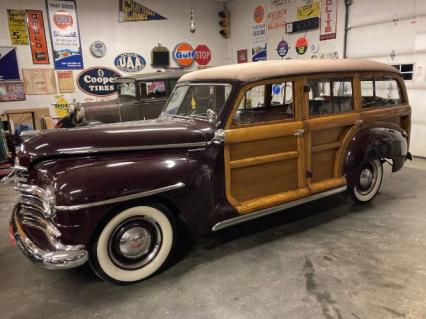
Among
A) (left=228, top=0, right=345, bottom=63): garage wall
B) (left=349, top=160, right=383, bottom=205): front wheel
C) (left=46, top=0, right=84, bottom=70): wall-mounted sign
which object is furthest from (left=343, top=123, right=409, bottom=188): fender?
(left=46, top=0, right=84, bottom=70): wall-mounted sign

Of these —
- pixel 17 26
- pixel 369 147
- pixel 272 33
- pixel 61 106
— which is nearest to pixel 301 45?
pixel 272 33

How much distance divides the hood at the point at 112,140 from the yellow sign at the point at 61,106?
21.9ft

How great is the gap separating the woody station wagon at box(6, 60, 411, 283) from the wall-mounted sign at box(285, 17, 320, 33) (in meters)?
4.32

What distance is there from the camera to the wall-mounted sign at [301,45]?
26.2 ft

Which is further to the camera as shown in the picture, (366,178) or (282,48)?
(282,48)

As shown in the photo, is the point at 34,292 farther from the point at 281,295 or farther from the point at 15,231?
the point at 281,295

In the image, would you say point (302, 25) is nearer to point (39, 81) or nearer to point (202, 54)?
point (202, 54)

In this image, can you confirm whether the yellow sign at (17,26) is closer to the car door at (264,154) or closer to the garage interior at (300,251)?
the garage interior at (300,251)

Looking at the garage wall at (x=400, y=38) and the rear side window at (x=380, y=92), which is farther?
the garage wall at (x=400, y=38)

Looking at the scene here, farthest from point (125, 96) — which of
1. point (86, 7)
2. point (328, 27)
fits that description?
point (328, 27)

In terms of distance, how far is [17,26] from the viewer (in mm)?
7902

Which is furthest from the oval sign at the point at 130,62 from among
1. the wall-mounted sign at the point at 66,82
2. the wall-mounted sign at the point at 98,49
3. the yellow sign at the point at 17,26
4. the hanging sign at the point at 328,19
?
the hanging sign at the point at 328,19

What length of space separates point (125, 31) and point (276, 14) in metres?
4.05

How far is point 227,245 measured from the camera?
10.3ft
